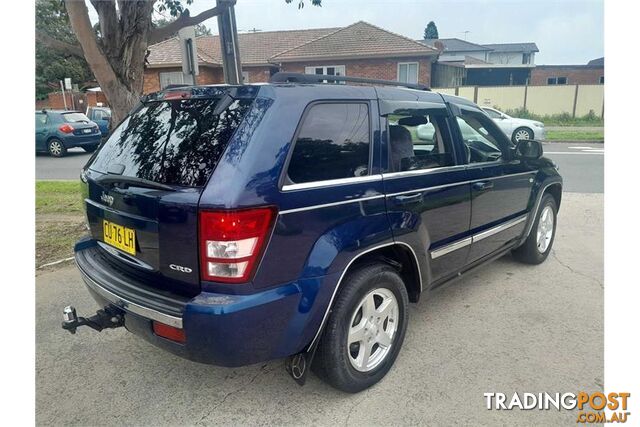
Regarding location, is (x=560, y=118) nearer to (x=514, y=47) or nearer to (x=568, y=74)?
(x=568, y=74)

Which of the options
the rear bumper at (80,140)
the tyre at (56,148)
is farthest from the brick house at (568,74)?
the tyre at (56,148)

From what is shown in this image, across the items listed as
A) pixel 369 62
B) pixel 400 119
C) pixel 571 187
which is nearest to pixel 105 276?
pixel 400 119

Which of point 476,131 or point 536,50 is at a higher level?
point 536,50

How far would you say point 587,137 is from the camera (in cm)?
1781

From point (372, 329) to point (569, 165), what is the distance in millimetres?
11287

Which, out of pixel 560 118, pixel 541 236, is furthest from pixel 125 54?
pixel 560 118

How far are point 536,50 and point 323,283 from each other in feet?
186

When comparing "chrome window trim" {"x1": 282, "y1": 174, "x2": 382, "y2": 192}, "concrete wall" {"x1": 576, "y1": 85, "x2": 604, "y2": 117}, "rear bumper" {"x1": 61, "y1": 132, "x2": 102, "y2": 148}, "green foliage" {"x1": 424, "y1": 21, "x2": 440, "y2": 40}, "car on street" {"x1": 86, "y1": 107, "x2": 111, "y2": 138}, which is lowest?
"chrome window trim" {"x1": 282, "y1": 174, "x2": 382, "y2": 192}

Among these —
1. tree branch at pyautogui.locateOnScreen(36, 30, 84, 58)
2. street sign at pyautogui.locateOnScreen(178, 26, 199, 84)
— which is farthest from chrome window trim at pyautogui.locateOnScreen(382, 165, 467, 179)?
tree branch at pyautogui.locateOnScreen(36, 30, 84, 58)

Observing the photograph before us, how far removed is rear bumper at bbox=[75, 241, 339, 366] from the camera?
213cm

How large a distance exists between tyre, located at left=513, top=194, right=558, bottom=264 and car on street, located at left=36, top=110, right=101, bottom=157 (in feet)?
50.2

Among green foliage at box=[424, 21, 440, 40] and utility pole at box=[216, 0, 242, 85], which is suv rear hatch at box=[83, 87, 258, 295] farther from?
green foliage at box=[424, 21, 440, 40]

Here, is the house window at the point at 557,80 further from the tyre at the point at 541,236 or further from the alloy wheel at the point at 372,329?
the alloy wheel at the point at 372,329

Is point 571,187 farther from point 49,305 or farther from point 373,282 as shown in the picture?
point 49,305
